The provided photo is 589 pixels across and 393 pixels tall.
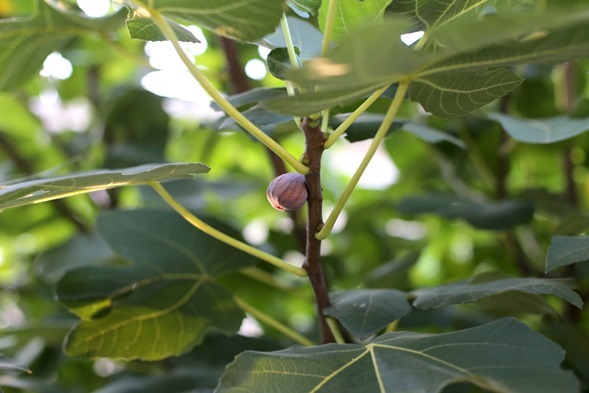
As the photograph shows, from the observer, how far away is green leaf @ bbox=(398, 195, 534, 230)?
1.09 meters

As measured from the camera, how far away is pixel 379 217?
5.27ft

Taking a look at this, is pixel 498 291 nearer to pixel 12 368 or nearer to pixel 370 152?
pixel 370 152

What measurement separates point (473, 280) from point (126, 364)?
0.75 metres

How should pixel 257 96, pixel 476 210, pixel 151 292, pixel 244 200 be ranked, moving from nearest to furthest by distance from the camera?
1. pixel 257 96
2. pixel 151 292
3. pixel 476 210
4. pixel 244 200

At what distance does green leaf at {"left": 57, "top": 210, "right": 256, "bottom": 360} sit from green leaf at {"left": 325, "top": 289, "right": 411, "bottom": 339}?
19cm

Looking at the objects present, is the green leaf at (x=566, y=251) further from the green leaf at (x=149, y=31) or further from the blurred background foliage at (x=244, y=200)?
the green leaf at (x=149, y=31)

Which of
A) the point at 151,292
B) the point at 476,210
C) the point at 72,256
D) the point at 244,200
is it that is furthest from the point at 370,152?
the point at 244,200

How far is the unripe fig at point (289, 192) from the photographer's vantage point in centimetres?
64

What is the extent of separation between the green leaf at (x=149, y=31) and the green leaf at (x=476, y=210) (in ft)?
1.96

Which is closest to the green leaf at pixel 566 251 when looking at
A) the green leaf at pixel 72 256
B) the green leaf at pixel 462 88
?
the green leaf at pixel 462 88

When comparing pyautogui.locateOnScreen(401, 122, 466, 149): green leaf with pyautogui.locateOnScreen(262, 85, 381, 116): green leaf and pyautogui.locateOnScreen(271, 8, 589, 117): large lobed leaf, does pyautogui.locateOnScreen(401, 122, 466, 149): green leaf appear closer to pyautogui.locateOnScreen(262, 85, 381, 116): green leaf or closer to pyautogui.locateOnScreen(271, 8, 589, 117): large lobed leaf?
pyautogui.locateOnScreen(271, 8, 589, 117): large lobed leaf

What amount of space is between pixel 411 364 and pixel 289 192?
0.19 meters

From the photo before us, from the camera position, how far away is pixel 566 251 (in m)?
0.65

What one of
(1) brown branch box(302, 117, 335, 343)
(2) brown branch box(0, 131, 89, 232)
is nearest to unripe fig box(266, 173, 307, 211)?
(1) brown branch box(302, 117, 335, 343)
